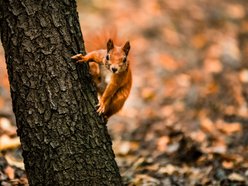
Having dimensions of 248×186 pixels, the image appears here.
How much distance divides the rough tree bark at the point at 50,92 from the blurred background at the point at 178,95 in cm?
83

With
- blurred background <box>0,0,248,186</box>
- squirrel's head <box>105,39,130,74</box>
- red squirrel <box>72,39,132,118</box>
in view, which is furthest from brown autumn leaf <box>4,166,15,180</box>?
squirrel's head <box>105,39,130,74</box>

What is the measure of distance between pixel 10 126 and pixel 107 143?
188 cm

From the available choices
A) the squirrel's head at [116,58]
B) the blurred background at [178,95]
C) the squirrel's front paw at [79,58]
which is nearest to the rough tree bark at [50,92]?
the squirrel's front paw at [79,58]

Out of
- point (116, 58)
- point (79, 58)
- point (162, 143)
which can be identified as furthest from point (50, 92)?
point (162, 143)

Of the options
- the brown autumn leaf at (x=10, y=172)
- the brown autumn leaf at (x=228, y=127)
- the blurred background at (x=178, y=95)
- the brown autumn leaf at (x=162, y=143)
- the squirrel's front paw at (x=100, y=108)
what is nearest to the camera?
the squirrel's front paw at (x=100, y=108)

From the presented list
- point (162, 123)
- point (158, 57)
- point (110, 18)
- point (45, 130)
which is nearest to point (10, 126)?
point (162, 123)

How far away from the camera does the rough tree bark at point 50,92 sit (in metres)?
2.66

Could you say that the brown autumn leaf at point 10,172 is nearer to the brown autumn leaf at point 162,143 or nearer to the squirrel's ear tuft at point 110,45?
the squirrel's ear tuft at point 110,45

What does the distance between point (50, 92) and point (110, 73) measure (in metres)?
0.61

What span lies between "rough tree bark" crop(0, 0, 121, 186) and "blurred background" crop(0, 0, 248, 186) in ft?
2.71

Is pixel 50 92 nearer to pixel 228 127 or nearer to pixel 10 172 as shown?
pixel 10 172

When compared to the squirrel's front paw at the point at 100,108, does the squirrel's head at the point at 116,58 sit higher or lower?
higher

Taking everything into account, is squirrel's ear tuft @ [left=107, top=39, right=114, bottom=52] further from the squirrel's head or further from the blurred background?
the blurred background

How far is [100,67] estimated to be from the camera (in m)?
3.25
